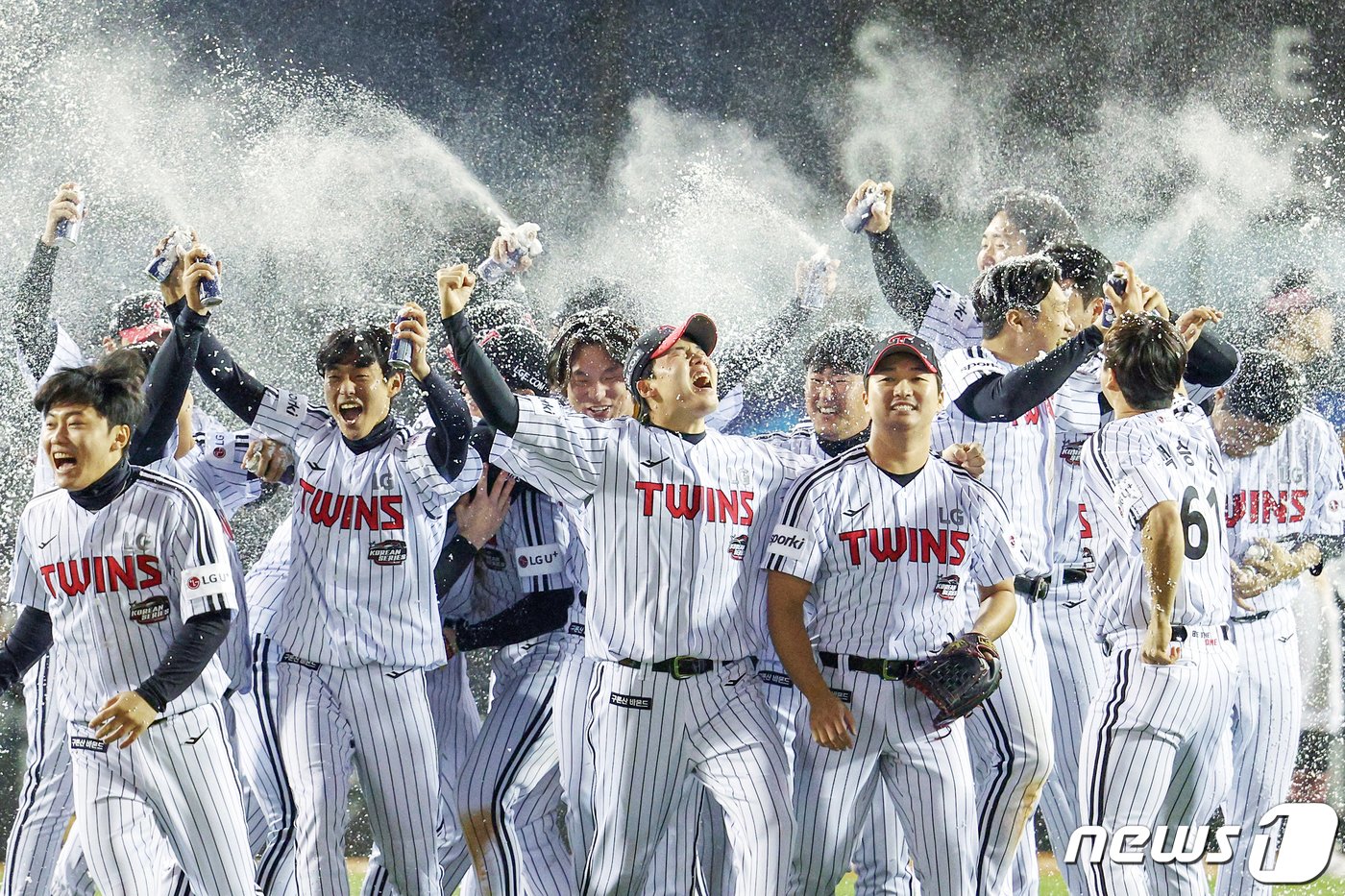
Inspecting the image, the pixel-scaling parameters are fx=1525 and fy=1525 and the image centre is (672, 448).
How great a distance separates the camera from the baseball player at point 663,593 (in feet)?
11.9

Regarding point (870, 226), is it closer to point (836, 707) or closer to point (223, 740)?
point (836, 707)

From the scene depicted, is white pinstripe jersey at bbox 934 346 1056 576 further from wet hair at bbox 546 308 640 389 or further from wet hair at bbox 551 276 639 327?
wet hair at bbox 551 276 639 327

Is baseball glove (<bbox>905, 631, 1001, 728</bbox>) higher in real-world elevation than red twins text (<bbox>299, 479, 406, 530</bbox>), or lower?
lower

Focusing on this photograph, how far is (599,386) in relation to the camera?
438cm

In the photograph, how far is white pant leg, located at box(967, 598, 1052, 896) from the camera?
4023 mm

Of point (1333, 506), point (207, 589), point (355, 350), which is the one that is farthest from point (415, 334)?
point (1333, 506)

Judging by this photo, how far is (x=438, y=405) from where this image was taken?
3.97 m

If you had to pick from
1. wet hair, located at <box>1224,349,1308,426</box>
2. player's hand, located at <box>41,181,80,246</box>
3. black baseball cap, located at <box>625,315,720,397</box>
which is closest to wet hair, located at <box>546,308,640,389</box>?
black baseball cap, located at <box>625,315,720,397</box>

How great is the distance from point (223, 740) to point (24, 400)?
293 cm

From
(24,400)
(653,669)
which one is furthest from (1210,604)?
(24,400)

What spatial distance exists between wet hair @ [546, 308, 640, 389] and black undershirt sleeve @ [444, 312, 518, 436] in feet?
2.41

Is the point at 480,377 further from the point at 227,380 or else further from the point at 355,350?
the point at 227,380

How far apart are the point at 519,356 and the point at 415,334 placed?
908 millimetres

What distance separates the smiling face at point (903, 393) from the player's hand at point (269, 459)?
171 centimetres
